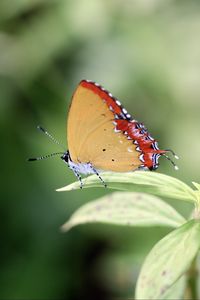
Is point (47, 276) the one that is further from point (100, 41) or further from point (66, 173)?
point (100, 41)

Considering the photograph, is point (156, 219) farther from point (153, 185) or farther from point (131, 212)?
point (153, 185)

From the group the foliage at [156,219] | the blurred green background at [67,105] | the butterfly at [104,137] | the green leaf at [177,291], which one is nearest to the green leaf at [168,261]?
the foliage at [156,219]

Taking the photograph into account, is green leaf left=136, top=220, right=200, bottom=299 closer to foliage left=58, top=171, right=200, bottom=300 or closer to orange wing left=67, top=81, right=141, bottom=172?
foliage left=58, top=171, right=200, bottom=300

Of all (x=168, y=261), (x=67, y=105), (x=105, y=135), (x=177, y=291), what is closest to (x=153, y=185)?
(x=168, y=261)

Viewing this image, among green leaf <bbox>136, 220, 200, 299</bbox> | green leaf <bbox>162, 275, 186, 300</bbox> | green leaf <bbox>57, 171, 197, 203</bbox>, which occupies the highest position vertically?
green leaf <bbox>57, 171, 197, 203</bbox>

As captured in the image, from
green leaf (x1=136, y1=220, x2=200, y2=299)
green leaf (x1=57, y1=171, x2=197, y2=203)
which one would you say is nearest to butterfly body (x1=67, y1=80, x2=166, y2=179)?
green leaf (x1=57, y1=171, x2=197, y2=203)
